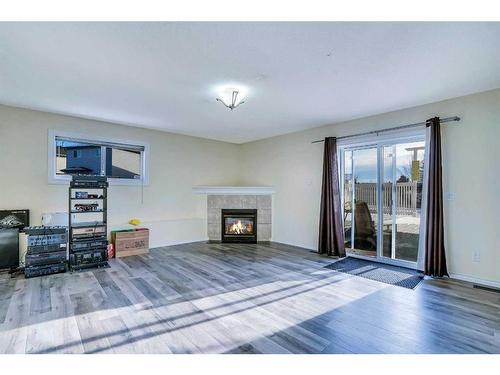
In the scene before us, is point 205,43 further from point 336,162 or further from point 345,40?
point 336,162

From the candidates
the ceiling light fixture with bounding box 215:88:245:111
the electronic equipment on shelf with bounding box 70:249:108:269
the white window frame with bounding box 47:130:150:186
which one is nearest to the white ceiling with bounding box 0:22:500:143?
the ceiling light fixture with bounding box 215:88:245:111

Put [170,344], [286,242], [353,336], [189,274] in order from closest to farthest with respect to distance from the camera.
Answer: [170,344] < [353,336] < [189,274] < [286,242]

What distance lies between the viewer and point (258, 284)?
3.32m

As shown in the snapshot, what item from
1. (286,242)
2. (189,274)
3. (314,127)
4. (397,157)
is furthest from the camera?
(286,242)

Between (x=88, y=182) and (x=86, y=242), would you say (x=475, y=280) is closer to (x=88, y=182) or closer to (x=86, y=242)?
(x=86, y=242)

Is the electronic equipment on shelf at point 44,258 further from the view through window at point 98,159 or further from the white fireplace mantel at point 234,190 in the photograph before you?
the white fireplace mantel at point 234,190

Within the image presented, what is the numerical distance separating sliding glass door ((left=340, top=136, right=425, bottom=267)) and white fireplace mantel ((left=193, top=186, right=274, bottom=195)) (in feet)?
5.84

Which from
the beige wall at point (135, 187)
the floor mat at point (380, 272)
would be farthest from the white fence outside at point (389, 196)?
the beige wall at point (135, 187)

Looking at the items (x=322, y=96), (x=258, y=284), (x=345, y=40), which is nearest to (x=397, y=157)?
(x=322, y=96)

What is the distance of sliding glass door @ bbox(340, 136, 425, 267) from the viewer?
4070mm

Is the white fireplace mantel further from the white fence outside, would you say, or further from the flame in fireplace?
the white fence outside

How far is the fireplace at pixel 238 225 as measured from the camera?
6.01 m

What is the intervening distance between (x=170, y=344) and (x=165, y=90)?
2808mm

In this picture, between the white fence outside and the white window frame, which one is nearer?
the white fence outside
